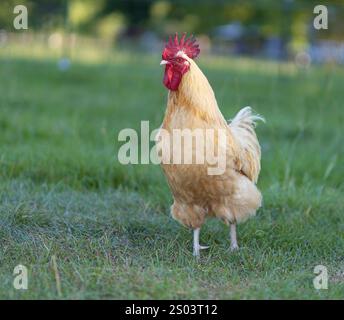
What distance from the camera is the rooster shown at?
417 cm

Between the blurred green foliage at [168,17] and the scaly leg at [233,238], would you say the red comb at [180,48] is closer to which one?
the scaly leg at [233,238]

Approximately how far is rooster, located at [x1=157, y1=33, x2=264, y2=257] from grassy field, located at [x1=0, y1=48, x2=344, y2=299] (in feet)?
1.02

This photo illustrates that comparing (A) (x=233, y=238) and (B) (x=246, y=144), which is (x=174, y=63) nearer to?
(B) (x=246, y=144)

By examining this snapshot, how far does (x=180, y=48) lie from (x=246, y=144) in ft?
3.28

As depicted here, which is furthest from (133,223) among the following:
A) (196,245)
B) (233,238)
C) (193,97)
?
(193,97)

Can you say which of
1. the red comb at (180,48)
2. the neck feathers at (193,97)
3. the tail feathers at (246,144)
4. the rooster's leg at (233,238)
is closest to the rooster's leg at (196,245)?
the rooster's leg at (233,238)

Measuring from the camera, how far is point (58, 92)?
37.0 ft

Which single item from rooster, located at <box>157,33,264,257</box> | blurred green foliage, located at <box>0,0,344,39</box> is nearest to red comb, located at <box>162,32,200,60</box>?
rooster, located at <box>157,33,264,257</box>

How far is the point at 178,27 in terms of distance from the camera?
36938mm

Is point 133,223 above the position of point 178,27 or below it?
below

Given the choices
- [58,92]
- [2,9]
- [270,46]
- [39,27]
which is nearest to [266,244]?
[58,92]

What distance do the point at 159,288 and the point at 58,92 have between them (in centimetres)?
824

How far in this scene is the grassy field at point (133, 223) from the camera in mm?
3742
